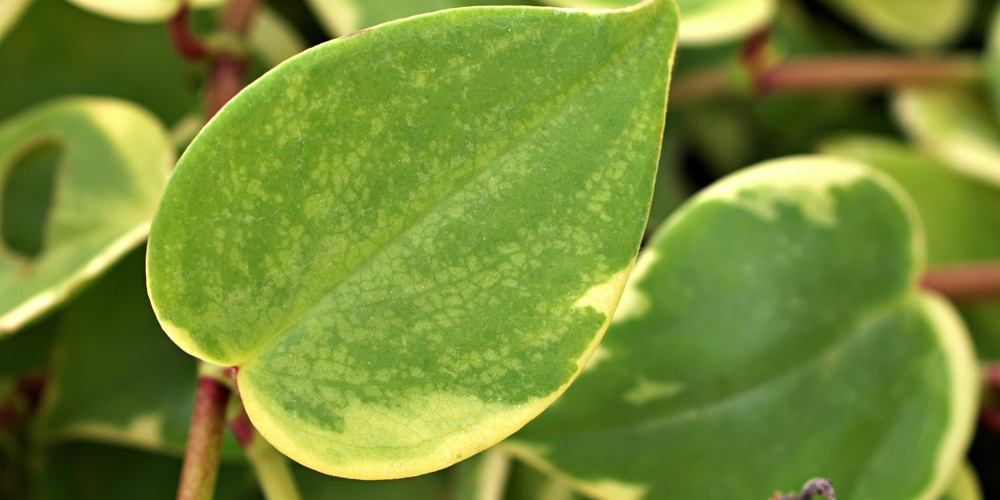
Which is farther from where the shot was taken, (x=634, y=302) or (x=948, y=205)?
(x=948, y=205)

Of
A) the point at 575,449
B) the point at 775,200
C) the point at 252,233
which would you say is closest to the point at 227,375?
the point at 252,233

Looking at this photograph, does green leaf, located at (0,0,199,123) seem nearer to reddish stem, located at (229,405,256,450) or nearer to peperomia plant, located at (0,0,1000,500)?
peperomia plant, located at (0,0,1000,500)

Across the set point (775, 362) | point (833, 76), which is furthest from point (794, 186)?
point (833, 76)

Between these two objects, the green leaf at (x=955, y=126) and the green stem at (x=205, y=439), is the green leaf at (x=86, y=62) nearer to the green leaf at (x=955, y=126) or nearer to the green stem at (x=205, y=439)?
the green stem at (x=205, y=439)

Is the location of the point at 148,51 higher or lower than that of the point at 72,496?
higher

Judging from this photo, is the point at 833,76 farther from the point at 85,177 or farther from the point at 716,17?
the point at 85,177

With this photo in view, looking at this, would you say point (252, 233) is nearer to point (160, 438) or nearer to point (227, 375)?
point (227, 375)
